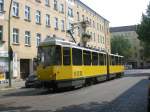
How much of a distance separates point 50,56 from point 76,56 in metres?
2.74

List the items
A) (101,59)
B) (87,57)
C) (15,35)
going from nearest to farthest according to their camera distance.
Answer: (87,57) < (101,59) < (15,35)

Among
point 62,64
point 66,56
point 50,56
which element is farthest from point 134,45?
point 50,56

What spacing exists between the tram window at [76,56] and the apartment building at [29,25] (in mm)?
13590

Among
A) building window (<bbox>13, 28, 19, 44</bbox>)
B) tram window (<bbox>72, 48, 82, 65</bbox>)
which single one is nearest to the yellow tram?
tram window (<bbox>72, 48, 82, 65</bbox>)

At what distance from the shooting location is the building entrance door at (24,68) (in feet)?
136

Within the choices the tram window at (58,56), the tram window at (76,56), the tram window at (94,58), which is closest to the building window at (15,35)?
the tram window at (94,58)

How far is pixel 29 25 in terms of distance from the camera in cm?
4281

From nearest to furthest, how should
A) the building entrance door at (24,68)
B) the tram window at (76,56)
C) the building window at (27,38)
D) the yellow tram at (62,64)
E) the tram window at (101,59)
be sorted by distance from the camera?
the yellow tram at (62,64), the tram window at (76,56), the tram window at (101,59), the building entrance door at (24,68), the building window at (27,38)

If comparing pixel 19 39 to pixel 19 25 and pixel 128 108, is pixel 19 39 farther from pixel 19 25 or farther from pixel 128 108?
pixel 128 108

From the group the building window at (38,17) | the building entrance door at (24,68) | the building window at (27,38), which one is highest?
the building window at (38,17)

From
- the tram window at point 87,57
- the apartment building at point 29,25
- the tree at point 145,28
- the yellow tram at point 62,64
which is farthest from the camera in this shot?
the tree at point 145,28

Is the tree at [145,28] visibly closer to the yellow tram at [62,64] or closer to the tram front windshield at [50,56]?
the yellow tram at [62,64]

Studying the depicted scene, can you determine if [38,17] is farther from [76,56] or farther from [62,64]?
[62,64]

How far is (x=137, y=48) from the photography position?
130m
